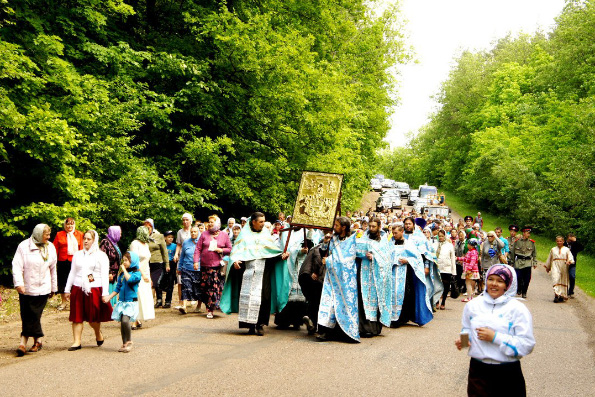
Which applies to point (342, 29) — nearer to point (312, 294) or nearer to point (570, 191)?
point (570, 191)

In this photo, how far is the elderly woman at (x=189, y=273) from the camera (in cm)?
1387

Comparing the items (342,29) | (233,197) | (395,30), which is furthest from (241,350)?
(395,30)

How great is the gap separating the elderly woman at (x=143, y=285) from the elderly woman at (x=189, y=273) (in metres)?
1.35

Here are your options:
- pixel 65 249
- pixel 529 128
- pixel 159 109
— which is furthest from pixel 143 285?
pixel 529 128

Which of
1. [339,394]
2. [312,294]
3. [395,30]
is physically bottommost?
[339,394]

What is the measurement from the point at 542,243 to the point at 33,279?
37050 millimetres

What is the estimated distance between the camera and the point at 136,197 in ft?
59.7

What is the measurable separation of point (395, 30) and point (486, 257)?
25.8 meters

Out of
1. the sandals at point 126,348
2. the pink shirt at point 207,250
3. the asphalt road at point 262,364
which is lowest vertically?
the asphalt road at point 262,364

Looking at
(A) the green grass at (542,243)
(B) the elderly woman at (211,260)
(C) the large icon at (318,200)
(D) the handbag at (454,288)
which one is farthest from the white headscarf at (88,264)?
(A) the green grass at (542,243)

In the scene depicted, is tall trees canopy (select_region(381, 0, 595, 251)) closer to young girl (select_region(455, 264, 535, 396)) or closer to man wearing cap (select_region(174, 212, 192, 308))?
man wearing cap (select_region(174, 212, 192, 308))

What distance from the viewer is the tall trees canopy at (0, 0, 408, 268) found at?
1526 centimetres

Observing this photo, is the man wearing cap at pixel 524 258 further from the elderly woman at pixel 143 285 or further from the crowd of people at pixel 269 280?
the elderly woman at pixel 143 285

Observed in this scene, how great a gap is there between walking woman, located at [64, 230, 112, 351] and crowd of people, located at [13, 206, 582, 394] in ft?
0.05
